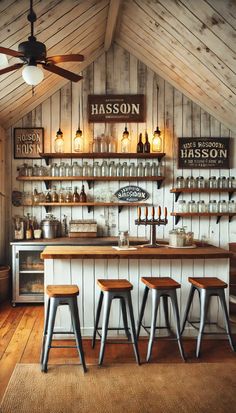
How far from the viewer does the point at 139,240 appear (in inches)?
209

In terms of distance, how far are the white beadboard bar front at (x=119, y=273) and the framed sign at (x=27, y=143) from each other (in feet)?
7.47

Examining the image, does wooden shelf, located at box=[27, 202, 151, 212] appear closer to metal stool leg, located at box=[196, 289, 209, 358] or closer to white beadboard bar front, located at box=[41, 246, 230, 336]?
white beadboard bar front, located at box=[41, 246, 230, 336]

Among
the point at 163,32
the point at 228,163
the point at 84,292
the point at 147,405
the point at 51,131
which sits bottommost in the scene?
the point at 147,405

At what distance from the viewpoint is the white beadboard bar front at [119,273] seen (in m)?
3.80

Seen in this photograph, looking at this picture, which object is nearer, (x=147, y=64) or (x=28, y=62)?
(x=28, y=62)

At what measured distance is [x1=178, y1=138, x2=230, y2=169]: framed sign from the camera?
5.82 metres

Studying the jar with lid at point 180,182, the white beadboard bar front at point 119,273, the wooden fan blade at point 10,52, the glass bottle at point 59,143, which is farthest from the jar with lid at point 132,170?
the wooden fan blade at point 10,52

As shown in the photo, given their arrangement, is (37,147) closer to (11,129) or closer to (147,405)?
(11,129)

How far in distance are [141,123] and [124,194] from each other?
3.40 feet

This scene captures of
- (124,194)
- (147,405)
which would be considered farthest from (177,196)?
(147,405)

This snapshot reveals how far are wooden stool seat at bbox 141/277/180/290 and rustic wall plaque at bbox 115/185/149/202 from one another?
2.28m

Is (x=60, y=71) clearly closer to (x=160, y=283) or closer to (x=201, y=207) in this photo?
(x=160, y=283)

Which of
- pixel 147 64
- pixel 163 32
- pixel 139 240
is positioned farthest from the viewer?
pixel 147 64

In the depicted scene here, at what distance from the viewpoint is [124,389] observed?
9.38 feet
